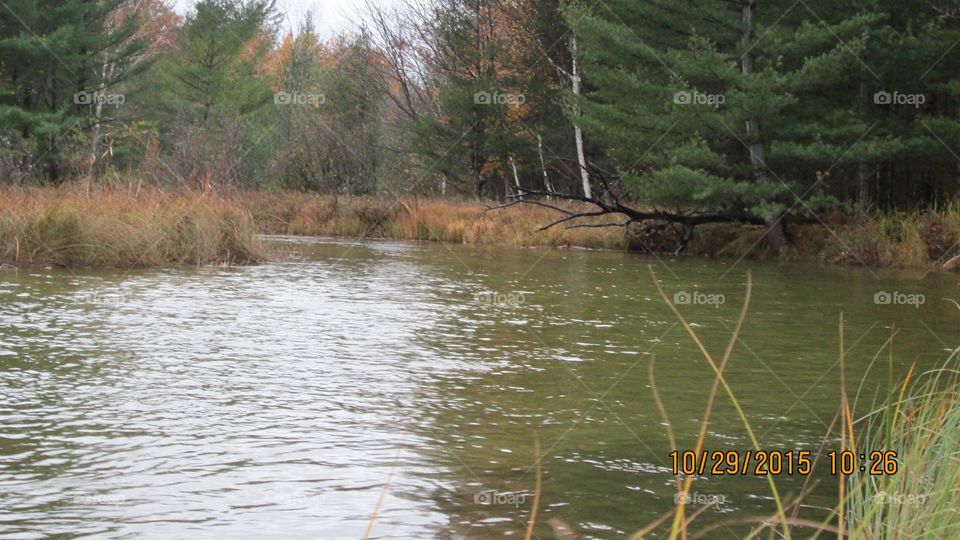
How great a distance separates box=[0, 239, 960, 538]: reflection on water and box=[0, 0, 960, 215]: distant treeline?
560cm

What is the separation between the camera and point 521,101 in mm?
27141

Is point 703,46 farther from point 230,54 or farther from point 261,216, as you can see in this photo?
point 230,54

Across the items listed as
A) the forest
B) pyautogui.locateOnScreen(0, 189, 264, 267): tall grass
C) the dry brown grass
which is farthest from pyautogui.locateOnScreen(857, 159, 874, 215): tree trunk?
pyautogui.locateOnScreen(0, 189, 264, 267): tall grass

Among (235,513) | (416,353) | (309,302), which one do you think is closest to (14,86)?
(309,302)

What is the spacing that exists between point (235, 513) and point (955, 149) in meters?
17.2

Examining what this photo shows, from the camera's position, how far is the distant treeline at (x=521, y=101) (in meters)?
18.0

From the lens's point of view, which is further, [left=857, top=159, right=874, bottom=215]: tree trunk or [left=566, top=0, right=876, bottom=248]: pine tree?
[left=857, top=159, right=874, bottom=215]: tree trunk

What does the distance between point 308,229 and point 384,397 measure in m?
19.0

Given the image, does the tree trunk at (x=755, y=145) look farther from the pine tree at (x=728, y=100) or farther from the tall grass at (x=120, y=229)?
the tall grass at (x=120, y=229)

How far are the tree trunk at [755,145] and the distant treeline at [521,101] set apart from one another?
0.05m

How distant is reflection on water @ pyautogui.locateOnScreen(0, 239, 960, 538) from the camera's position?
409 cm

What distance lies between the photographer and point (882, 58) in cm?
1850

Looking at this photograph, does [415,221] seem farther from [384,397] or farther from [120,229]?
[384,397]
